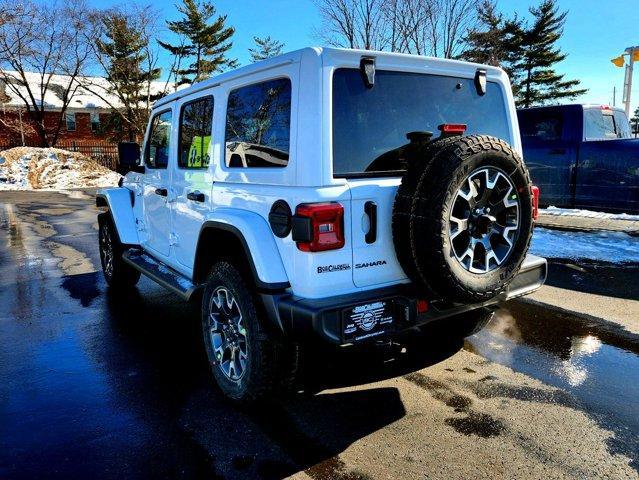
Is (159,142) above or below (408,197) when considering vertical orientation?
above

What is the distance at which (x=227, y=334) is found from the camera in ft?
10.5

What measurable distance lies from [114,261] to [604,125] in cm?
851

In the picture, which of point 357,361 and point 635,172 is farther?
point 635,172

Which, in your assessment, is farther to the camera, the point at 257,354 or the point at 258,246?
the point at 257,354

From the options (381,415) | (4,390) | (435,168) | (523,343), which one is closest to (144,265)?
(4,390)

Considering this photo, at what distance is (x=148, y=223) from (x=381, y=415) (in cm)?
312

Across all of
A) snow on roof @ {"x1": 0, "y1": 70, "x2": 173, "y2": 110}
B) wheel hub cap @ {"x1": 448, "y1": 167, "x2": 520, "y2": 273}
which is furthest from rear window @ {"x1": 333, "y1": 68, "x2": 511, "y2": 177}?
snow on roof @ {"x1": 0, "y1": 70, "x2": 173, "y2": 110}

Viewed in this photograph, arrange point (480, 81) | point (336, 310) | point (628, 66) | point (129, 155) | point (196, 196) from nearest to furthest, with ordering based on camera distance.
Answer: point (336, 310)
point (480, 81)
point (196, 196)
point (129, 155)
point (628, 66)

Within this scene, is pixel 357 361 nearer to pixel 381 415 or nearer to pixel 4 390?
pixel 381 415

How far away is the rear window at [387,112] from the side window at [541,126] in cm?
636

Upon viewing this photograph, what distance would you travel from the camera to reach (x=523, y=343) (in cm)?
412

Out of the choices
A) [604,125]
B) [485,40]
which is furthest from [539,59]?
[604,125]

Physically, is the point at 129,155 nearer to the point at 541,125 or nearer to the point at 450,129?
the point at 450,129

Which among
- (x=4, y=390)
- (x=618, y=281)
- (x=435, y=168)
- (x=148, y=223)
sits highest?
(x=435, y=168)
